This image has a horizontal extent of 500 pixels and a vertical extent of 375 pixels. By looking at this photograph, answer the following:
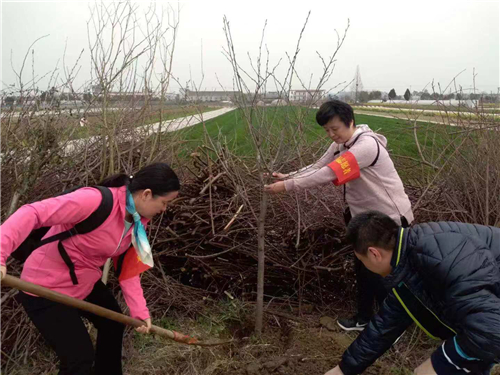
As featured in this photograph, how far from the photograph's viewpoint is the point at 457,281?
157 cm

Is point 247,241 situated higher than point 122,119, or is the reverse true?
point 122,119

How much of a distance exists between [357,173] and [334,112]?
0.41 m

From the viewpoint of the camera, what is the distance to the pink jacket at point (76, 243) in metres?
1.66

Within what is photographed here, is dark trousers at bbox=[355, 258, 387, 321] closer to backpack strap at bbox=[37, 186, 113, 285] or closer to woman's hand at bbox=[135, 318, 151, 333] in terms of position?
woman's hand at bbox=[135, 318, 151, 333]

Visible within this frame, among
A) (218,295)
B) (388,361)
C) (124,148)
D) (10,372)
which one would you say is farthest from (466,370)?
(124,148)

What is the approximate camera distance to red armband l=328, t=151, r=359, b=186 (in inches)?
101

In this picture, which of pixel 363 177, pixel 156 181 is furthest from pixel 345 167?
pixel 156 181

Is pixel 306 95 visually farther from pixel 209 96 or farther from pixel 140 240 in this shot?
pixel 140 240

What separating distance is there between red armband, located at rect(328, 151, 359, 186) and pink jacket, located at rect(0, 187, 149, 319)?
1219 mm

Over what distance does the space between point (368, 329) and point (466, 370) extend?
491mm

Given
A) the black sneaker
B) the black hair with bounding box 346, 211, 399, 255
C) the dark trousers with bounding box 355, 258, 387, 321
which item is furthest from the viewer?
the black sneaker

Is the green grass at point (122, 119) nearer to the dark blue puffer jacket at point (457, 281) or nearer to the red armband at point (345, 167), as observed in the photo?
the red armband at point (345, 167)

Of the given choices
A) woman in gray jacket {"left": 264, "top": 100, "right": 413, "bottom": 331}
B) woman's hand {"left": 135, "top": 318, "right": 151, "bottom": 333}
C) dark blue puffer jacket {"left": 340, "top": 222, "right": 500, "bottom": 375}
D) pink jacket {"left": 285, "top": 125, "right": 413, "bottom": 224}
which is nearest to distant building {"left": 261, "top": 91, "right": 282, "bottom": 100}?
woman in gray jacket {"left": 264, "top": 100, "right": 413, "bottom": 331}

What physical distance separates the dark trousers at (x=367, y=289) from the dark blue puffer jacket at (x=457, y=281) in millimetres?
964
